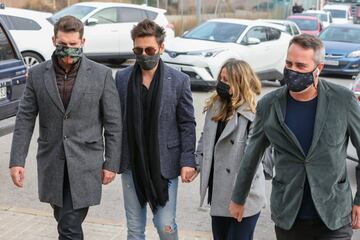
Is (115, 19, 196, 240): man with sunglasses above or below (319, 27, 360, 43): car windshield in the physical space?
above

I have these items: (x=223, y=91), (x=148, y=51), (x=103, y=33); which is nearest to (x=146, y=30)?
(x=148, y=51)

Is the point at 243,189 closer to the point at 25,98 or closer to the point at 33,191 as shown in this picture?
the point at 25,98

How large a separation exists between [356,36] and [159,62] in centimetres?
1660

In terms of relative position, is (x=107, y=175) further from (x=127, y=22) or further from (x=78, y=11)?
(x=127, y=22)

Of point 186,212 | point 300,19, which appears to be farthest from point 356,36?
point 186,212

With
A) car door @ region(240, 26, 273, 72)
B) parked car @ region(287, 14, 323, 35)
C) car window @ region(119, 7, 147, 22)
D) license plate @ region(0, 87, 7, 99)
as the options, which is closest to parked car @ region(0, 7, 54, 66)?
car window @ region(119, 7, 147, 22)

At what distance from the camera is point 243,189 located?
134 inches

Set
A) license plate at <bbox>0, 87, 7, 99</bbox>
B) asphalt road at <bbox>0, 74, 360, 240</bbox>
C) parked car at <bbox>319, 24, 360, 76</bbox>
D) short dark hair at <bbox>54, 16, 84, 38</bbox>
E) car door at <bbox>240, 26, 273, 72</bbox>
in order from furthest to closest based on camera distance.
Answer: parked car at <bbox>319, 24, 360, 76</bbox>, car door at <bbox>240, 26, 273, 72</bbox>, license plate at <bbox>0, 87, 7, 99</bbox>, asphalt road at <bbox>0, 74, 360, 240</bbox>, short dark hair at <bbox>54, 16, 84, 38</bbox>

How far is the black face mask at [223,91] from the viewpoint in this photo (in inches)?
150

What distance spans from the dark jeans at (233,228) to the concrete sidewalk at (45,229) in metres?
1.12

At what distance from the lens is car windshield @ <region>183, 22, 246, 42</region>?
14227 mm

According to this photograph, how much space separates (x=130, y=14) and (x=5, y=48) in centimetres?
1114

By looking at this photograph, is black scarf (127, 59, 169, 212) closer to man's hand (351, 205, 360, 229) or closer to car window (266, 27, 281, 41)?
man's hand (351, 205, 360, 229)

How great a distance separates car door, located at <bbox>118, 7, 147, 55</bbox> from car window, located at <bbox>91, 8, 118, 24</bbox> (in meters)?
0.17
